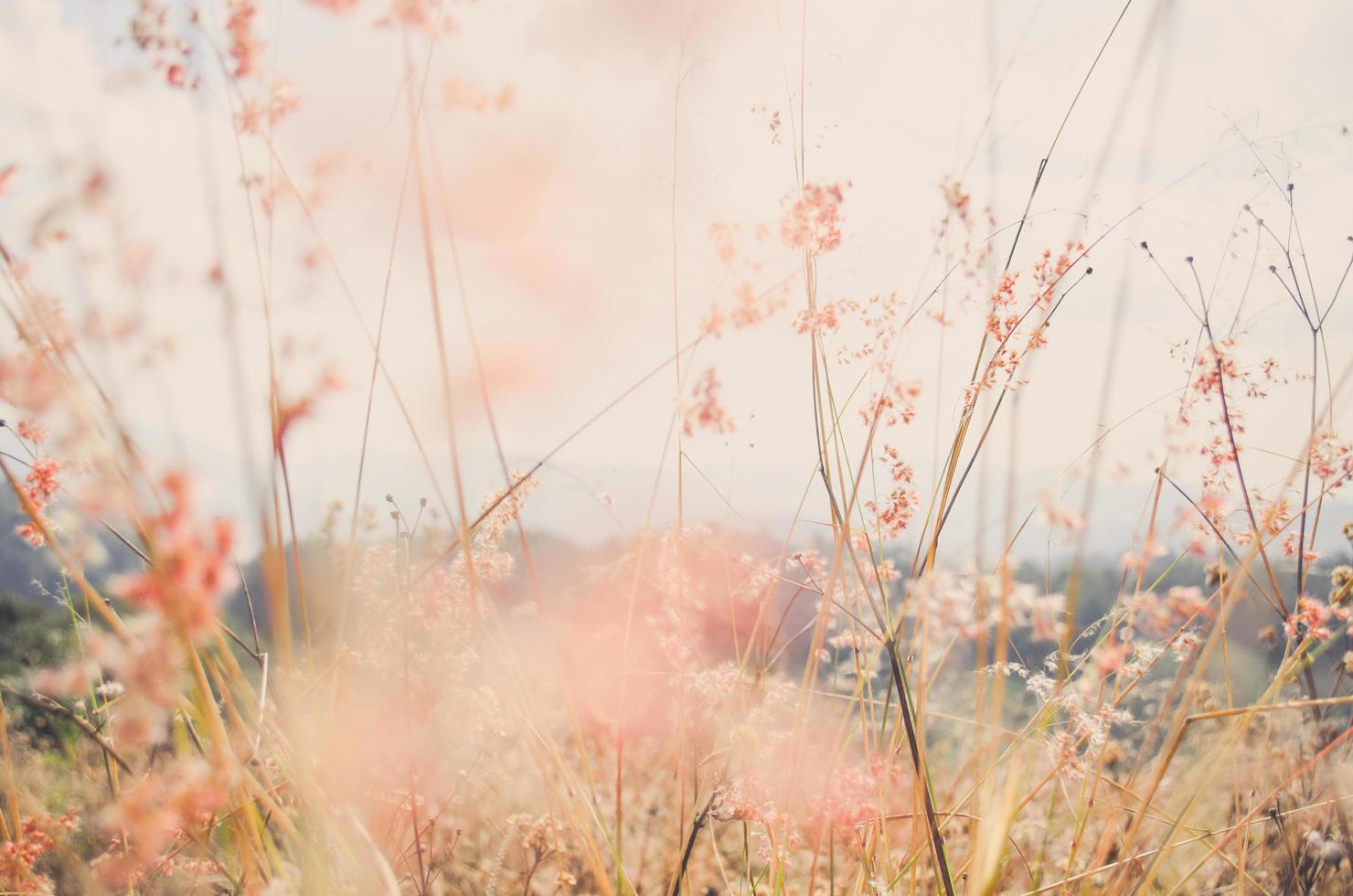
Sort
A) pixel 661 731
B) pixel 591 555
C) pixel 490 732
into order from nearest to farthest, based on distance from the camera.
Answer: pixel 490 732 < pixel 591 555 < pixel 661 731

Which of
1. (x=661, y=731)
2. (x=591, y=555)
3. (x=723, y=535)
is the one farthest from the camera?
(x=661, y=731)

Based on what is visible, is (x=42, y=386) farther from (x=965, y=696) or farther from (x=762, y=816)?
(x=965, y=696)

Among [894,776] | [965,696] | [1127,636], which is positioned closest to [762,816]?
[894,776]

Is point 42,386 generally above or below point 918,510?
above

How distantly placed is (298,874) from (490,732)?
429 millimetres

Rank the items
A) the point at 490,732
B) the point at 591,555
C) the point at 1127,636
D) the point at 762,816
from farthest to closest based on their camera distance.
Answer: the point at 591,555, the point at 490,732, the point at 762,816, the point at 1127,636

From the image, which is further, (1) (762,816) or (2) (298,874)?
(2) (298,874)

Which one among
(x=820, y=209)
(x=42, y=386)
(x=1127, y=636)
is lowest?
(x=1127, y=636)

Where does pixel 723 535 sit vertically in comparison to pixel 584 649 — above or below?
above

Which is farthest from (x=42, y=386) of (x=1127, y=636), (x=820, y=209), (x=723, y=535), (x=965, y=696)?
(x=965, y=696)

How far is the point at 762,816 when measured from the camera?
47.3 inches

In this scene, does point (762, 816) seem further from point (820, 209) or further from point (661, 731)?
point (661, 731)

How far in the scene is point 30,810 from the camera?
1.37 m

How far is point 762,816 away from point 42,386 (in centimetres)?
111
